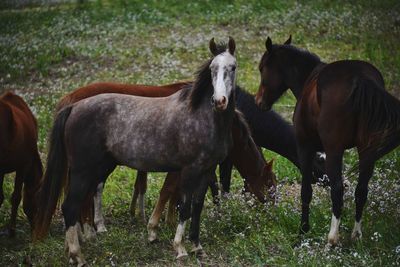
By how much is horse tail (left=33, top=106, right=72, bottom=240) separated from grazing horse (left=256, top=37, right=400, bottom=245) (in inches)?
112

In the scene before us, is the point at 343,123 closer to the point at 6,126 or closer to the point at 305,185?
the point at 305,185

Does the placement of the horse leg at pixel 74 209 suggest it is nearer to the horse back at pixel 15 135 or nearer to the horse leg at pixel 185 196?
the horse leg at pixel 185 196

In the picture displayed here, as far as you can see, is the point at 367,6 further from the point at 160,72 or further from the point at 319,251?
the point at 319,251

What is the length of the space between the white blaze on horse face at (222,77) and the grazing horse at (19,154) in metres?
3.30

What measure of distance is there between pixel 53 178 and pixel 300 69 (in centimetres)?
343

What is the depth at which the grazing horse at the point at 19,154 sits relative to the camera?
8.73m

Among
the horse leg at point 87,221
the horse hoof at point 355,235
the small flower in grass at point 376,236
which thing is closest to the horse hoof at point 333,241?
the horse hoof at point 355,235

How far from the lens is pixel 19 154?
29.2ft

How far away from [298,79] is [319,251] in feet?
8.08

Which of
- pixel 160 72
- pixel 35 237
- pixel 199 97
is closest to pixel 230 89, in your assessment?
pixel 199 97

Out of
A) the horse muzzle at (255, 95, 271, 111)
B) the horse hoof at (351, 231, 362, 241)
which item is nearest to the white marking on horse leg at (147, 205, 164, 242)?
the horse muzzle at (255, 95, 271, 111)

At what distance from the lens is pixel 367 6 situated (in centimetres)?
2669

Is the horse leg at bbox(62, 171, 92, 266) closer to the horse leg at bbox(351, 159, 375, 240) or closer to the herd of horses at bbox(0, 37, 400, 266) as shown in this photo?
the herd of horses at bbox(0, 37, 400, 266)

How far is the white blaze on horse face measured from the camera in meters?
6.66
